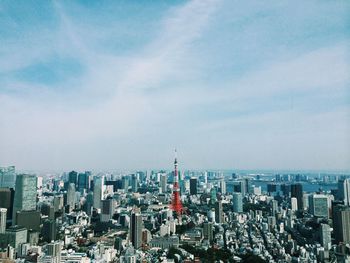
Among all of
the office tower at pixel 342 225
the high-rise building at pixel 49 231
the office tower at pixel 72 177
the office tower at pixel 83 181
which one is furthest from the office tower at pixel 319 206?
the office tower at pixel 72 177

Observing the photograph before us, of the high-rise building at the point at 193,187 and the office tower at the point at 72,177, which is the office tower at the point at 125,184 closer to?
the office tower at the point at 72,177

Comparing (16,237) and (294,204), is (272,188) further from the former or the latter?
(16,237)

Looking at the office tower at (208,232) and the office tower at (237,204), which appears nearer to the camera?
the office tower at (208,232)

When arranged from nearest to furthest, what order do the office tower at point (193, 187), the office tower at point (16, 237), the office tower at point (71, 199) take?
the office tower at point (16, 237), the office tower at point (71, 199), the office tower at point (193, 187)

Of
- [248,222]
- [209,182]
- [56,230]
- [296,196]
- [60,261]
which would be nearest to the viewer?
[60,261]

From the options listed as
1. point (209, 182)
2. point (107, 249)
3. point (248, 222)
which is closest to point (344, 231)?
point (248, 222)

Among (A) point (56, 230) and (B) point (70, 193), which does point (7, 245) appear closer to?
(A) point (56, 230)

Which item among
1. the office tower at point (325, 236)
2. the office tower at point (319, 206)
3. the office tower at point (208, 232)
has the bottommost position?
the office tower at point (208, 232)
